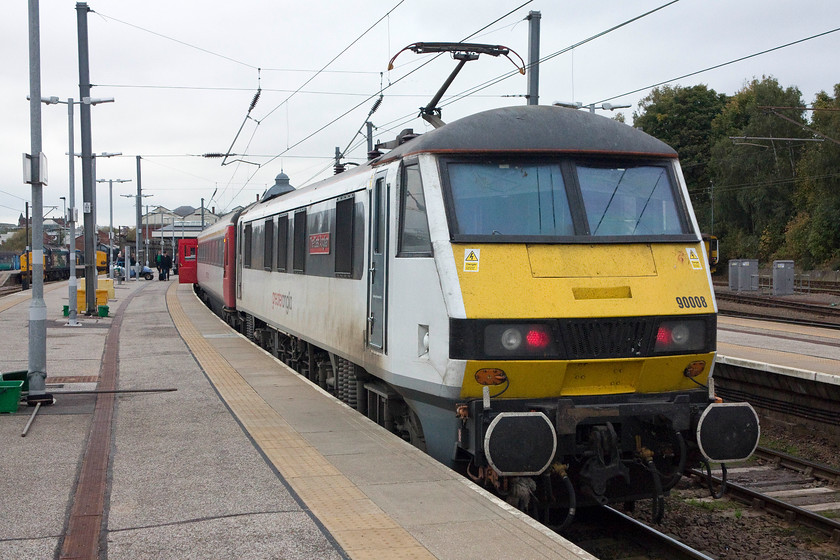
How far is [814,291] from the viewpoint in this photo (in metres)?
37.1

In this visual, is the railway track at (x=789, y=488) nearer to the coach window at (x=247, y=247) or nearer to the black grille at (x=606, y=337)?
the black grille at (x=606, y=337)

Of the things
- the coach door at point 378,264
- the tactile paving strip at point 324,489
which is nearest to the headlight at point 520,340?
the tactile paving strip at point 324,489

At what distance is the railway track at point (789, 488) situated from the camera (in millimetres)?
8414

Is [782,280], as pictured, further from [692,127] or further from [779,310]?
[692,127]

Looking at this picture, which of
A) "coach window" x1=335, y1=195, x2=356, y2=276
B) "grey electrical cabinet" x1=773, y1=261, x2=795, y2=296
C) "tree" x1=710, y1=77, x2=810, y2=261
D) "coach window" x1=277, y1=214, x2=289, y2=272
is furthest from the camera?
"tree" x1=710, y1=77, x2=810, y2=261

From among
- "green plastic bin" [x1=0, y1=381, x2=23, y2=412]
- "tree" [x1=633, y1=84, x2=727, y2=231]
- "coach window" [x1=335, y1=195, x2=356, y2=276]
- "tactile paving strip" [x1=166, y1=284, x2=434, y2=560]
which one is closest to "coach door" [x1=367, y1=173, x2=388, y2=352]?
"coach window" [x1=335, y1=195, x2=356, y2=276]

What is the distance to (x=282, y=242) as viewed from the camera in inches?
530

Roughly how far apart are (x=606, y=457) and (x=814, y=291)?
34001 millimetres

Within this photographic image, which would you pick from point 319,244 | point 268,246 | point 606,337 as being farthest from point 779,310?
point 606,337

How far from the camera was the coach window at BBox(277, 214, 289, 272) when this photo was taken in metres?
13.1

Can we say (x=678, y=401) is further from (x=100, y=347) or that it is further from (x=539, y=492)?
(x=100, y=347)

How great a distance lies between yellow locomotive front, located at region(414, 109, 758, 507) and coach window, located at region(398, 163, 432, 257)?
0.27 m

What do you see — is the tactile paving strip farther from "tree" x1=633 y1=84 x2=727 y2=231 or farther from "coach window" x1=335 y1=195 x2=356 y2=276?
"tree" x1=633 y1=84 x2=727 y2=231

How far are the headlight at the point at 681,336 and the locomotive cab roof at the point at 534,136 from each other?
1.36 metres
